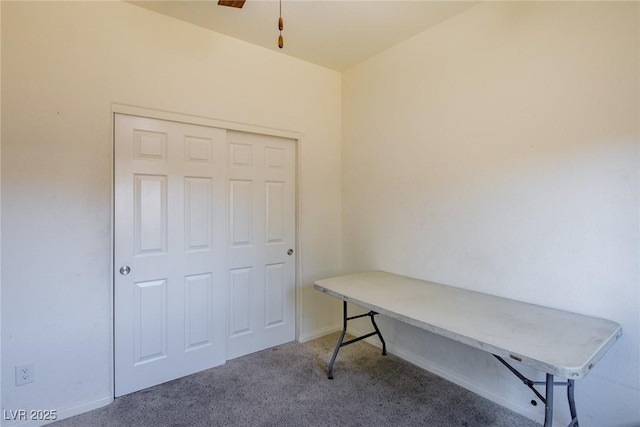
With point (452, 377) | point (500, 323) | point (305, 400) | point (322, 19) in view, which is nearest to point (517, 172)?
point (500, 323)

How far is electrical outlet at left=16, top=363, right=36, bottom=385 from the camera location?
198 centimetres

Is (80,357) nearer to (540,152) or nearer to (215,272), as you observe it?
(215,272)

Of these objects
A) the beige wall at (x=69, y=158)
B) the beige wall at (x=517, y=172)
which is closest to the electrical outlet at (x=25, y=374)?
the beige wall at (x=69, y=158)

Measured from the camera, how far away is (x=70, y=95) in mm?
2133

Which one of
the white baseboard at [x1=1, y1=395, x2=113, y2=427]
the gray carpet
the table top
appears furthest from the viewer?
the gray carpet

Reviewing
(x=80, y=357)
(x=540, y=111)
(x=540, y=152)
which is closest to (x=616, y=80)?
(x=540, y=111)

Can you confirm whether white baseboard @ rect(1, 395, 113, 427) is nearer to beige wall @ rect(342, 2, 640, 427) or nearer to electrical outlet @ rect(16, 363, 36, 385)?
electrical outlet @ rect(16, 363, 36, 385)

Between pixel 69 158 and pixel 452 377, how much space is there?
3.21m

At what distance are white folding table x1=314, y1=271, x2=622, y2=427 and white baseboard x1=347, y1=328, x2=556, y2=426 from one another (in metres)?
0.25

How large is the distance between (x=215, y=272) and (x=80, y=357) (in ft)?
3.45

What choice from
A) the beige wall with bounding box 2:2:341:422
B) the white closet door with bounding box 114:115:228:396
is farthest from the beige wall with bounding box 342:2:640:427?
the beige wall with bounding box 2:2:341:422

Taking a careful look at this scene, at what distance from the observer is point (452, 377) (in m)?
2.52

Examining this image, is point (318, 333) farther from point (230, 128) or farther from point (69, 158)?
point (69, 158)

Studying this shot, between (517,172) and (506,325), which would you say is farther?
(517,172)
